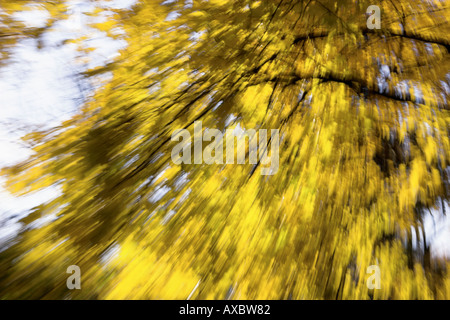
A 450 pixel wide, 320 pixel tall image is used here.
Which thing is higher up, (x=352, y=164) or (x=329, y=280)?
(x=352, y=164)

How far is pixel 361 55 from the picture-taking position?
0.73 m

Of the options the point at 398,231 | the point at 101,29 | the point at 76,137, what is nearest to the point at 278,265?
the point at 398,231

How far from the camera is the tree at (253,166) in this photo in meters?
0.47

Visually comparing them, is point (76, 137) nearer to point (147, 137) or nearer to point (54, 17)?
point (147, 137)

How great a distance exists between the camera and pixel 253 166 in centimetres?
59

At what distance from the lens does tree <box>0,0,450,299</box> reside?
0.47 m

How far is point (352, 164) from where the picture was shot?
22.5 inches
